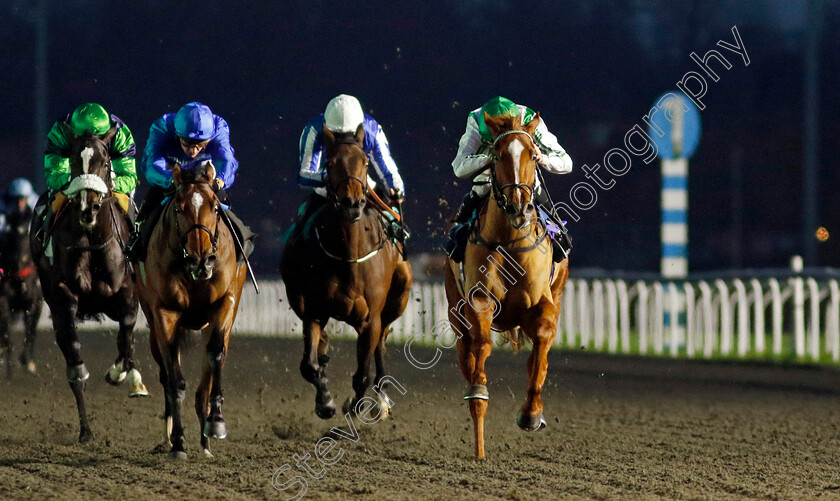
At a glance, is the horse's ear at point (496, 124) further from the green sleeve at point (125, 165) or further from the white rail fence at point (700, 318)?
the white rail fence at point (700, 318)

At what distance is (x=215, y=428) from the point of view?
22.7 feet

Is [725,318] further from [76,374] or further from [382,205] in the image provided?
[76,374]

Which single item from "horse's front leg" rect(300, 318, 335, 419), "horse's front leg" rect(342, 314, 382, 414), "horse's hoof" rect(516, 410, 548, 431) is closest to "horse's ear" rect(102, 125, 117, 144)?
"horse's front leg" rect(300, 318, 335, 419)

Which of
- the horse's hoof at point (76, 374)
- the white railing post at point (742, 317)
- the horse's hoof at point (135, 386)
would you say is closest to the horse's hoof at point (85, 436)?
the horse's hoof at point (76, 374)

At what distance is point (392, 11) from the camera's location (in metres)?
32.0

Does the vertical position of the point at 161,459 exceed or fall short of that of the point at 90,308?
it falls short

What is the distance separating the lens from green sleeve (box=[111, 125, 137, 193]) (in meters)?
8.52

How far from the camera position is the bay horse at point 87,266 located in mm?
7875

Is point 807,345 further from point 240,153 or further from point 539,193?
point 240,153

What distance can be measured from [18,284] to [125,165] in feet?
13.7

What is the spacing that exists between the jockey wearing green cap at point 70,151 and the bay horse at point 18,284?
3.44 metres

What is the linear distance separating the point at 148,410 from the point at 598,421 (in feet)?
12.5

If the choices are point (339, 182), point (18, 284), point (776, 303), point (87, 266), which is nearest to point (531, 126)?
point (339, 182)

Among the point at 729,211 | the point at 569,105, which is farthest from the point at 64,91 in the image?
the point at 729,211
